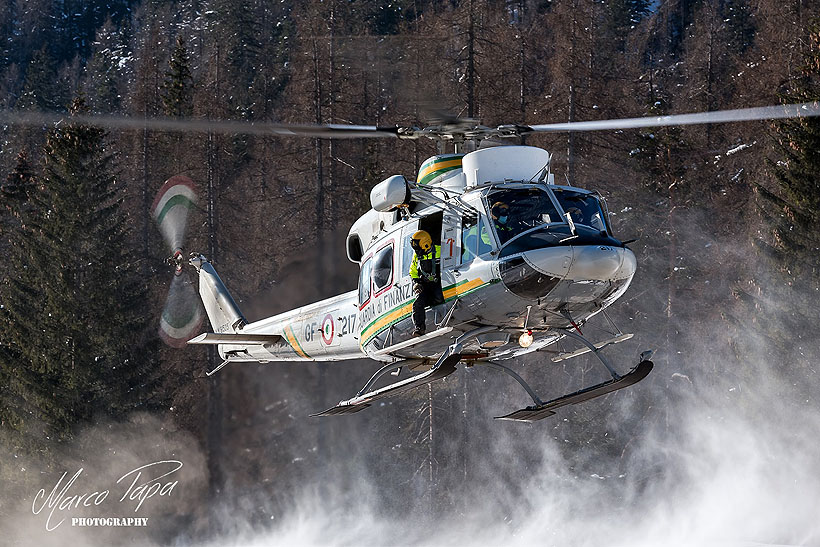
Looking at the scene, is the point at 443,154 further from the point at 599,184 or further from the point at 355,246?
the point at 599,184

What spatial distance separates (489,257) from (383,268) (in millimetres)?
1878

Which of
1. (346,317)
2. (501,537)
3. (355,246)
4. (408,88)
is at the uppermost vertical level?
(408,88)

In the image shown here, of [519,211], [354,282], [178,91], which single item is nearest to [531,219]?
[519,211]

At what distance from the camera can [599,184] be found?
3120 cm

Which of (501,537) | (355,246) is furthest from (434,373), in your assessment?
(501,537)

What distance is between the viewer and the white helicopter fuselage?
10672 mm

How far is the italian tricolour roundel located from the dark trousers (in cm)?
287

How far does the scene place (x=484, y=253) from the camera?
11.1m

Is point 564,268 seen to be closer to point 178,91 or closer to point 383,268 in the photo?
point 383,268

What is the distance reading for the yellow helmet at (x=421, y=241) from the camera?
1162cm

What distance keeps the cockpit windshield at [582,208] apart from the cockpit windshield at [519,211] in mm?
162

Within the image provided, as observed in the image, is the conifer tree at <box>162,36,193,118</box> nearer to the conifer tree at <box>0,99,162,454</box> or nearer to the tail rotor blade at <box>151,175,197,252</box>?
the conifer tree at <box>0,99,162,454</box>

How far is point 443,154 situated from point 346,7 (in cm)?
2437

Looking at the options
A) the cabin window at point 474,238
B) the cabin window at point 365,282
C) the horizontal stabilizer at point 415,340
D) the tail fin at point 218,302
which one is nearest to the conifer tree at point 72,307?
the tail fin at point 218,302
